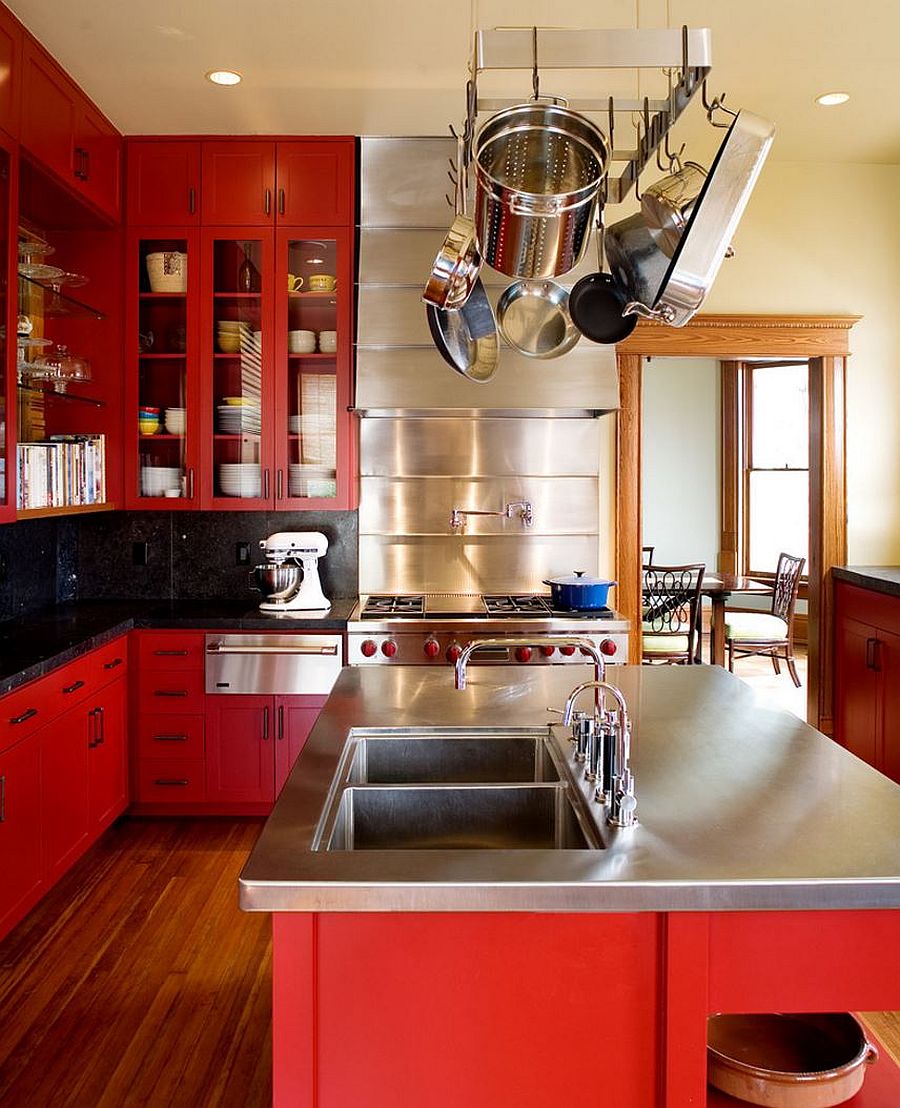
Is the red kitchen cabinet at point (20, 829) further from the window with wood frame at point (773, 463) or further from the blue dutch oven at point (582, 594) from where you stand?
the window with wood frame at point (773, 463)

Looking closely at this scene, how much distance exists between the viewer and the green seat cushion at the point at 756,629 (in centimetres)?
621

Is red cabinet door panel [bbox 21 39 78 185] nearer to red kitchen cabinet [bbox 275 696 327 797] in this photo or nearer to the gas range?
the gas range

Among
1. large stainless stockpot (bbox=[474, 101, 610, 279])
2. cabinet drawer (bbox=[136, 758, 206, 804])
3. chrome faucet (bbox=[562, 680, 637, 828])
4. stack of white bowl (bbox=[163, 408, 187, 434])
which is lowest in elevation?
cabinet drawer (bbox=[136, 758, 206, 804])

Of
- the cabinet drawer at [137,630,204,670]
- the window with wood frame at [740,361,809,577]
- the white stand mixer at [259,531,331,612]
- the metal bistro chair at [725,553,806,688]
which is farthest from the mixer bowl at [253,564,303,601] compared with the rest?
the window with wood frame at [740,361,809,577]

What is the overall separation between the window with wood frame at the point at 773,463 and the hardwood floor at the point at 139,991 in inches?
231

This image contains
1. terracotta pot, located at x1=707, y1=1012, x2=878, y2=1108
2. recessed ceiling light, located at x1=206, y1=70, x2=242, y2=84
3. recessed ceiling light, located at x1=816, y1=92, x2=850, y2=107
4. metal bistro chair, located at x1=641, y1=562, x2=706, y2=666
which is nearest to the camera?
terracotta pot, located at x1=707, y1=1012, x2=878, y2=1108

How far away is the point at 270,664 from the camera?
3840 mm

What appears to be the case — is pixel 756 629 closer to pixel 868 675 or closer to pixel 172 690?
pixel 868 675

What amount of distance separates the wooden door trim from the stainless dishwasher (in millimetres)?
1483

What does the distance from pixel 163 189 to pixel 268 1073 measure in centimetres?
→ 342

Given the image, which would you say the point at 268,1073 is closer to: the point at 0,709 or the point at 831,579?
the point at 0,709

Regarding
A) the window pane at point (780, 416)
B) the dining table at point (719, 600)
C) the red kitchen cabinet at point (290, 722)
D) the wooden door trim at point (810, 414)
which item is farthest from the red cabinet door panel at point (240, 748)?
the window pane at point (780, 416)

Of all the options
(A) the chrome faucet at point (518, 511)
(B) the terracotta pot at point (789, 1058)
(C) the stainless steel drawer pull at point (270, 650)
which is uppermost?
(A) the chrome faucet at point (518, 511)

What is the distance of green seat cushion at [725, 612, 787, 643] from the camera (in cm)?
621
